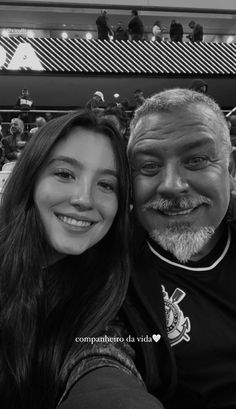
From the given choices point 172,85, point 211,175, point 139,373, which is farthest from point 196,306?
point 172,85

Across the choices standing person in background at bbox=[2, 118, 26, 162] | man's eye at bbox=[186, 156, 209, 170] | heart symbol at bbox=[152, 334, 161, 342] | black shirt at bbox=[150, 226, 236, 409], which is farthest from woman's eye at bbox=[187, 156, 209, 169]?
standing person in background at bbox=[2, 118, 26, 162]

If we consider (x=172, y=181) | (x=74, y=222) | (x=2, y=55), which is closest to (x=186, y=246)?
(x=172, y=181)

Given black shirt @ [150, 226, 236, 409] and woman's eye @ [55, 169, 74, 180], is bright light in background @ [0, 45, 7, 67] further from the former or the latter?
black shirt @ [150, 226, 236, 409]

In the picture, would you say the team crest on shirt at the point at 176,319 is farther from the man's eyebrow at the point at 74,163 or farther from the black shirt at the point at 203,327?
the man's eyebrow at the point at 74,163

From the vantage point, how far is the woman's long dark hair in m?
0.92

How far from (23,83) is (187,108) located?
11.2 feet

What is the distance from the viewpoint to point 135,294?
94 cm

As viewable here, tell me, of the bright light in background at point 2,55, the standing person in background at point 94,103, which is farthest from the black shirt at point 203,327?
the bright light in background at point 2,55

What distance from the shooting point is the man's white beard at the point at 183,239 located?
958 mm

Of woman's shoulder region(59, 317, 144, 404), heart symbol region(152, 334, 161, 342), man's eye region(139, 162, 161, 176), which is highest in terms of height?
man's eye region(139, 162, 161, 176)

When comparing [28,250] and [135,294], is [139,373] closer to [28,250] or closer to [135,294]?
[135,294]

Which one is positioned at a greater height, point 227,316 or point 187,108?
point 187,108

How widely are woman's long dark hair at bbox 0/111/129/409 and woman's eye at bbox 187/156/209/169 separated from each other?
15cm

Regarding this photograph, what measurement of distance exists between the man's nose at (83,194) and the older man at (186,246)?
132 millimetres
